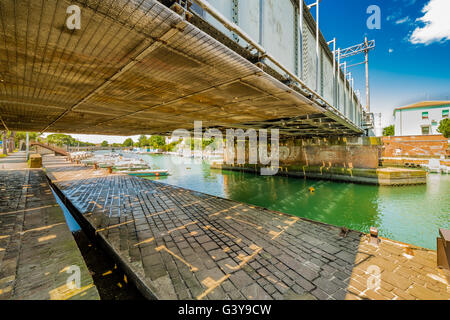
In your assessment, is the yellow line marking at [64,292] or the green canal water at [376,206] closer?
the yellow line marking at [64,292]

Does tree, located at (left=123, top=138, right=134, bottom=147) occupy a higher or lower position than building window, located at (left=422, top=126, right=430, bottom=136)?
higher

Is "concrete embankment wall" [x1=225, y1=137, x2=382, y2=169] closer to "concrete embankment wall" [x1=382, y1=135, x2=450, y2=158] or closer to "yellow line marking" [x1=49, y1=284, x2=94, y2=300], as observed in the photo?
"concrete embankment wall" [x1=382, y1=135, x2=450, y2=158]

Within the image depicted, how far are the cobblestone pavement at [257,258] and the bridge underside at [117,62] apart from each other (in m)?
4.00

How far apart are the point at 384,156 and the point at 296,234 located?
44103mm

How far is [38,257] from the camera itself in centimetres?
352

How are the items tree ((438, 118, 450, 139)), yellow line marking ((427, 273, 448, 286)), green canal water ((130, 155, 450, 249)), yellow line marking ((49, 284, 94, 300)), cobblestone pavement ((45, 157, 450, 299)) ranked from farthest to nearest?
tree ((438, 118, 450, 139)), green canal water ((130, 155, 450, 249)), yellow line marking ((427, 273, 448, 286)), cobblestone pavement ((45, 157, 450, 299)), yellow line marking ((49, 284, 94, 300))

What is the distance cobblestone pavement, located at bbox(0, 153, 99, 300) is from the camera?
2.75 metres

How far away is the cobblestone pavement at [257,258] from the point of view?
3.08 metres

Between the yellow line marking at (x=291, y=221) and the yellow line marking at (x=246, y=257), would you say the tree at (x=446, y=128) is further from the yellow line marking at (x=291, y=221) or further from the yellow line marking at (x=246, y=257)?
the yellow line marking at (x=246, y=257)

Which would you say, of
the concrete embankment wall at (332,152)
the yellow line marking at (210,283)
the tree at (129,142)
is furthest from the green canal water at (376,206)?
the tree at (129,142)

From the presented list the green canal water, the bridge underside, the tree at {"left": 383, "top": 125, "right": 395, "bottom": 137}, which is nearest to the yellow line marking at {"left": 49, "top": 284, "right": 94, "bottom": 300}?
the bridge underside

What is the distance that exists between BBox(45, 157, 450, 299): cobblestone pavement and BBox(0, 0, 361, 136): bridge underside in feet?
13.1

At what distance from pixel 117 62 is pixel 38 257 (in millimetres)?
4084
